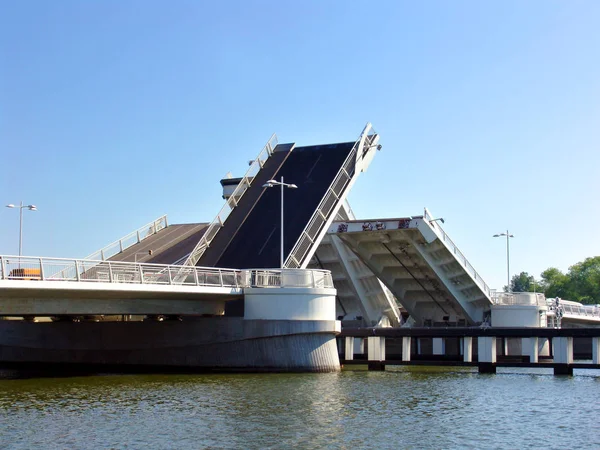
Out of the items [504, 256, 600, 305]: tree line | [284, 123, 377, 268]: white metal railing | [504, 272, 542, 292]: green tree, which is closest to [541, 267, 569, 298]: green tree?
[504, 256, 600, 305]: tree line

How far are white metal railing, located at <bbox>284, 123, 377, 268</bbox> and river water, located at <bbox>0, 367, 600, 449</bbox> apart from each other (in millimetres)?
7866

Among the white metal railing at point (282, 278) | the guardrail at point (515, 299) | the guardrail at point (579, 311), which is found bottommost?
the guardrail at point (579, 311)

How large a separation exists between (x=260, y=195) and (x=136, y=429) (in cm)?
2751

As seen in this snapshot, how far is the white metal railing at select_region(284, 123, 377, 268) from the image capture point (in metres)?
41.6

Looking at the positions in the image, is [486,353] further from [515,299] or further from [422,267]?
[515,299]

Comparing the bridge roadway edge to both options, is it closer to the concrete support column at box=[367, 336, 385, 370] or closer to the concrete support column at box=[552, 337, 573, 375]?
the concrete support column at box=[367, 336, 385, 370]

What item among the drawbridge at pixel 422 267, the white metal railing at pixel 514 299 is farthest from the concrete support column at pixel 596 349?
the white metal railing at pixel 514 299

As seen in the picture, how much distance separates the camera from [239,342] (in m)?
37.7

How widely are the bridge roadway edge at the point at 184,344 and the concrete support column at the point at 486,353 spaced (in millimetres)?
6779

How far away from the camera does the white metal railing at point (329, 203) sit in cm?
4159

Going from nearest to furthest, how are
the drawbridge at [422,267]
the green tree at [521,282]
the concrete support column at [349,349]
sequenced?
the concrete support column at [349,349] → the drawbridge at [422,267] → the green tree at [521,282]

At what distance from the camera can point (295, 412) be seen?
23.8 m

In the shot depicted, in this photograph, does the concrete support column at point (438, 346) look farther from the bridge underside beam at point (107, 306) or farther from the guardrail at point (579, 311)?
the guardrail at point (579, 311)

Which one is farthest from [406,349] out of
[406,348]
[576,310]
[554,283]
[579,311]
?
[554,283]
